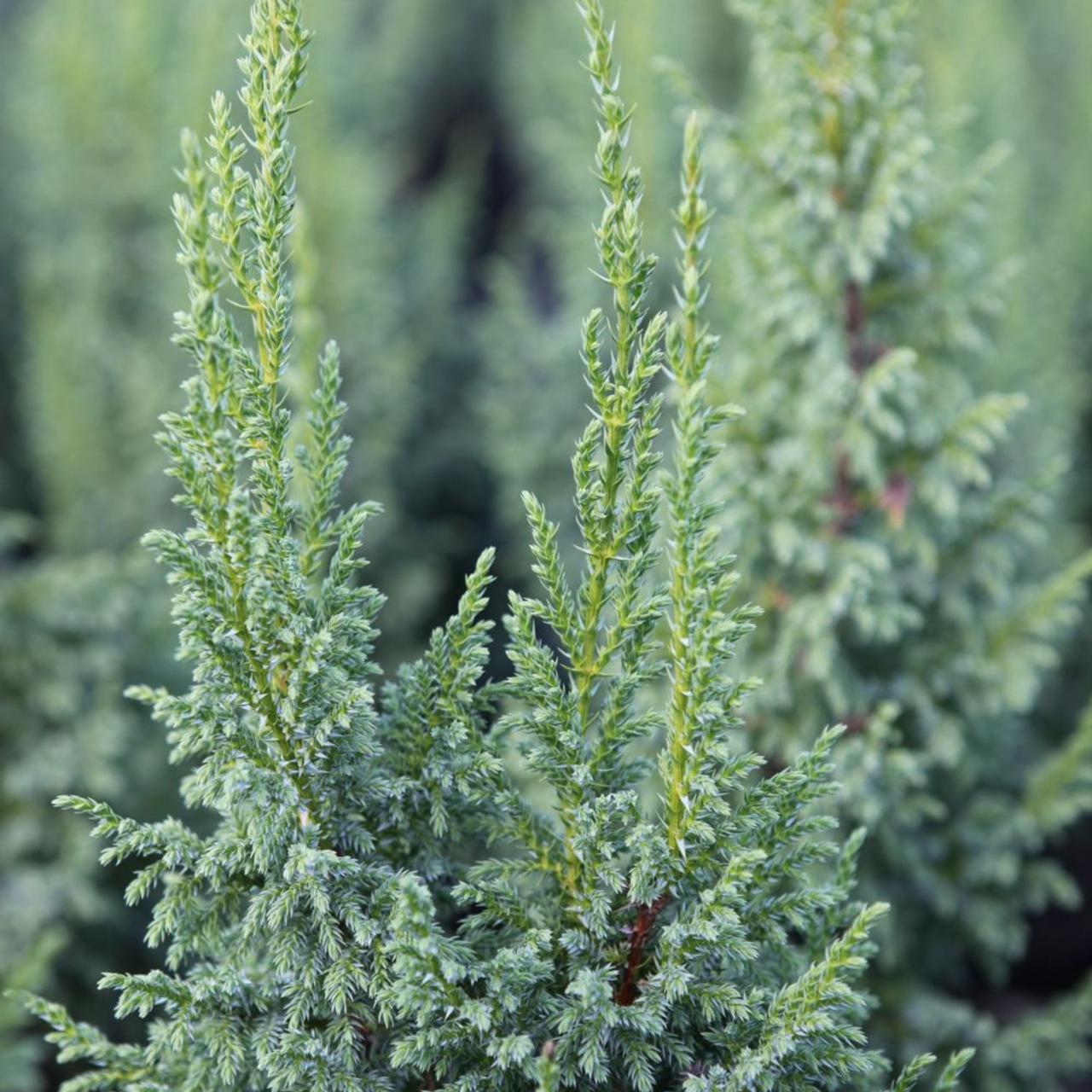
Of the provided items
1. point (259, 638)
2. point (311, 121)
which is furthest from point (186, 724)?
point (311, 121)

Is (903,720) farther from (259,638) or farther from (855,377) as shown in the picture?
(259,638)

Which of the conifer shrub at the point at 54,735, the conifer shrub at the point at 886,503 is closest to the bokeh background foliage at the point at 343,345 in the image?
the conifer shrub at the point at 54,735

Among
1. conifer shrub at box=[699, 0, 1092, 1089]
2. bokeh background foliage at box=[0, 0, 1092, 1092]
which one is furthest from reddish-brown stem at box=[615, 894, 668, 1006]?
bokeh background foliage at box=[0, 0, 1092, 1092]

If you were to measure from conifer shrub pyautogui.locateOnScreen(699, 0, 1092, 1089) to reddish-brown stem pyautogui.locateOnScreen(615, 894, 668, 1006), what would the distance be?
771 mm

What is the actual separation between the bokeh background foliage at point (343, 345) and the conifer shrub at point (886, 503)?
12cm

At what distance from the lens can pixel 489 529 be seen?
4324 mm

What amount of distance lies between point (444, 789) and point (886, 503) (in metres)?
1.19

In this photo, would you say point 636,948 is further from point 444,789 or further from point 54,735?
point 54,735

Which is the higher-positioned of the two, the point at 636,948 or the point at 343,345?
the point at 343,345

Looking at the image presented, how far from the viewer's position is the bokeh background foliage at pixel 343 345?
2.66 meters

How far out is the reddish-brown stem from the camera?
1.28 m

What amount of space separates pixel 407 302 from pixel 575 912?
328cm

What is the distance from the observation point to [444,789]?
1.32 m

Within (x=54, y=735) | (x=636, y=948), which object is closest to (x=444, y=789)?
(x=636, y=948)
